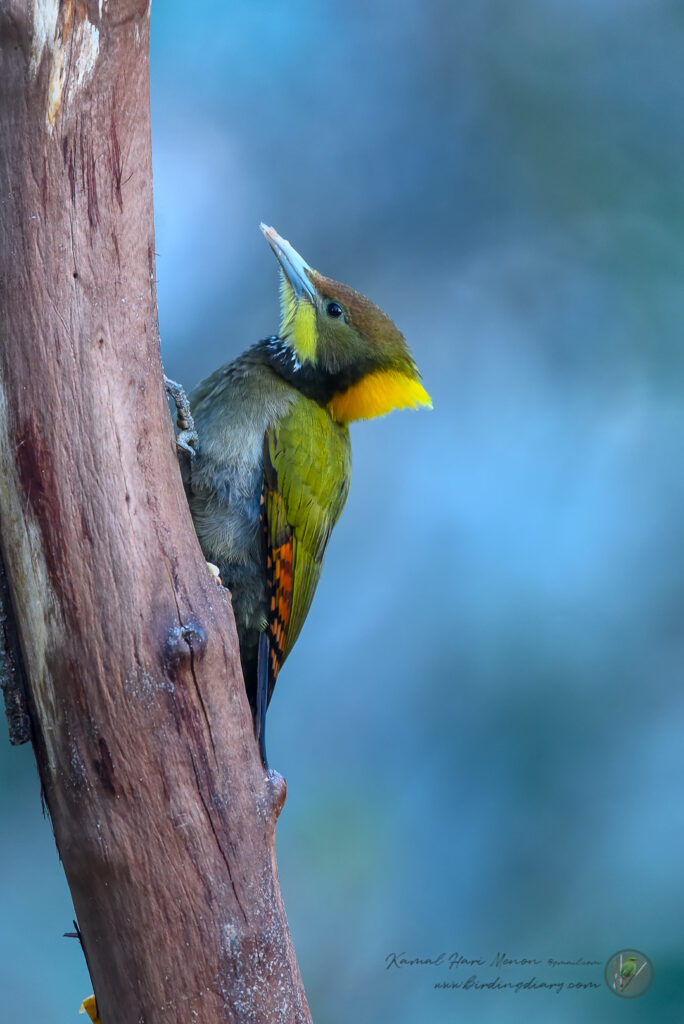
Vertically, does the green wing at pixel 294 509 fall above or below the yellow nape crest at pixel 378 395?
below

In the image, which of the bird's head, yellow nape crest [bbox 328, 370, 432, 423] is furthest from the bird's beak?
yellow nape crest [bbox 328, 370, 432, 423]

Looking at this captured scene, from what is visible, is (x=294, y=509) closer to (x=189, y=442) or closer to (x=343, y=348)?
(x=189, y=442)

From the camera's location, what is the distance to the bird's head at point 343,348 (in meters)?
2.02

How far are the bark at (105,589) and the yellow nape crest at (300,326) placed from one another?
76 cm

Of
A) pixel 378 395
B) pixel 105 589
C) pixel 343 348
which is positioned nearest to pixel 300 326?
pixel 343 348

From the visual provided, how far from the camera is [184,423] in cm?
183

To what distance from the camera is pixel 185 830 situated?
122cm

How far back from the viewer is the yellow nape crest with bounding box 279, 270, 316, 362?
202 centimetres

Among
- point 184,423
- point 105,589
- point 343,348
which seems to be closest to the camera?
point 105,589

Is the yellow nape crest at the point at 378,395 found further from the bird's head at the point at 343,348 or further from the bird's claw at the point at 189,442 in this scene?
the bird's claw at the point at 189,442

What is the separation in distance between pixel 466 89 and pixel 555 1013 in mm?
2335

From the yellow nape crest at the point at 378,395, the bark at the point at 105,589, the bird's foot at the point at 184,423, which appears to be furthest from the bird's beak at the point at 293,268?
the bark at the point at 105,589

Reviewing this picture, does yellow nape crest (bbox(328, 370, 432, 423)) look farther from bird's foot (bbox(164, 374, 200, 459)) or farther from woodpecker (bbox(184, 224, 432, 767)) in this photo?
bird's foot (bbox(164, 374, 200, 459))

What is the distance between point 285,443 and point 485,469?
2.46 ft
